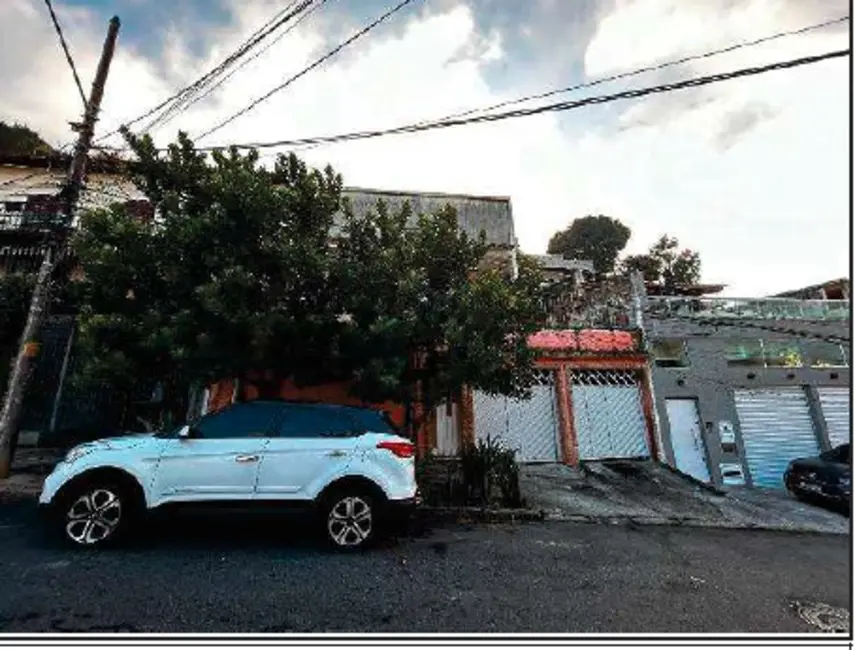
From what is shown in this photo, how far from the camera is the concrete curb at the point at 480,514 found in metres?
8.48

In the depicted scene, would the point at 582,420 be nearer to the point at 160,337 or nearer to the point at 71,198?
the point at 160,337

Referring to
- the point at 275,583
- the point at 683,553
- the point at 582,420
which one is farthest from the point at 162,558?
the point at 582,420

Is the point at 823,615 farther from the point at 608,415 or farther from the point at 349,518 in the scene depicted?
the point at 608,415

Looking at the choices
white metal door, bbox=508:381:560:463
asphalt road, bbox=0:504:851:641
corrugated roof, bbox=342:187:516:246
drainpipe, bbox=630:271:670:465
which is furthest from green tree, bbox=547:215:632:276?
asphalt road, bbox=0:504:851:641

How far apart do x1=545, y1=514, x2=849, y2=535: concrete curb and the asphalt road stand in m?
1.31

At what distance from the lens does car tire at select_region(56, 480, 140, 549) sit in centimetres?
570

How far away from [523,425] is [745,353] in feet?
28.7

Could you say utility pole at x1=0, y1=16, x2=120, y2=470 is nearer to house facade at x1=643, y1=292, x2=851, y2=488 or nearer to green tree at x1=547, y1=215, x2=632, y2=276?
house facade at x1=643, y1=292, x2=851, y2=488

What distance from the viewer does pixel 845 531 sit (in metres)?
9.82

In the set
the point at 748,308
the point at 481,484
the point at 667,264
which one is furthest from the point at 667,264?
the point at 481,484

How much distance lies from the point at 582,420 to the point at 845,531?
5675 millimetres

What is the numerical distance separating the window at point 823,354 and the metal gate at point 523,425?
398 inches

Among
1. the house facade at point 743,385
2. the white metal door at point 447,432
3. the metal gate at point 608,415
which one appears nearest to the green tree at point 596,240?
the house facade at point 743,385

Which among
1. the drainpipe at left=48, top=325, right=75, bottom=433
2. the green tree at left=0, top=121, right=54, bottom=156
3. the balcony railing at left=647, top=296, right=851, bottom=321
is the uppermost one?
the green tree at left=0, top=121, right=54, bottom=156
